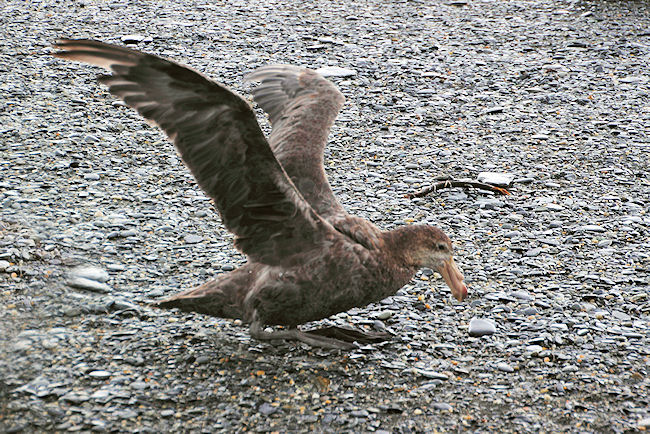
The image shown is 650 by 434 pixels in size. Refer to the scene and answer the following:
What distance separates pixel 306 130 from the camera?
5.72 metres

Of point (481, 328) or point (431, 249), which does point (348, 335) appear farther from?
point (481, 328)

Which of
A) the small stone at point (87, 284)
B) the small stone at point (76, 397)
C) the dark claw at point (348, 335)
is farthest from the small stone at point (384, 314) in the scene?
the small stone at point (76, 397)

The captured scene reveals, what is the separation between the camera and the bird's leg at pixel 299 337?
16.4 ft

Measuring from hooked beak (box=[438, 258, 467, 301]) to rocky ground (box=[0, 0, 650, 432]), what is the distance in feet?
1.37

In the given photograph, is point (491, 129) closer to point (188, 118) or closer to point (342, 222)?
point (342, 222)

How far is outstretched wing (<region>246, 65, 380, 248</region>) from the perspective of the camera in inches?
203

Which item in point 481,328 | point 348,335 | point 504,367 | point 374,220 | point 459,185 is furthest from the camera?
point 459,185

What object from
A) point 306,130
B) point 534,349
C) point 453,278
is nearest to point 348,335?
point 453,278

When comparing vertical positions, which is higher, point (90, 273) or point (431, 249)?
point (431, 249)

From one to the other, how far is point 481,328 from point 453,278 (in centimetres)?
54

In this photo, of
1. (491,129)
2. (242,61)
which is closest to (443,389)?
(491,129)

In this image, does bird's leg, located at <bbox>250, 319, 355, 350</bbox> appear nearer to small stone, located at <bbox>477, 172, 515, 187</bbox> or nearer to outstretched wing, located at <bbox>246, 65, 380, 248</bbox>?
outstretched wing, located at <bbox>246, 65, 380, 248</bbox>

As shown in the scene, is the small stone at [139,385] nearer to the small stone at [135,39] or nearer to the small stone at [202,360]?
the small stone at [202,360]

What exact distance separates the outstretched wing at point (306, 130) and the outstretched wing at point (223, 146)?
0.89ft
